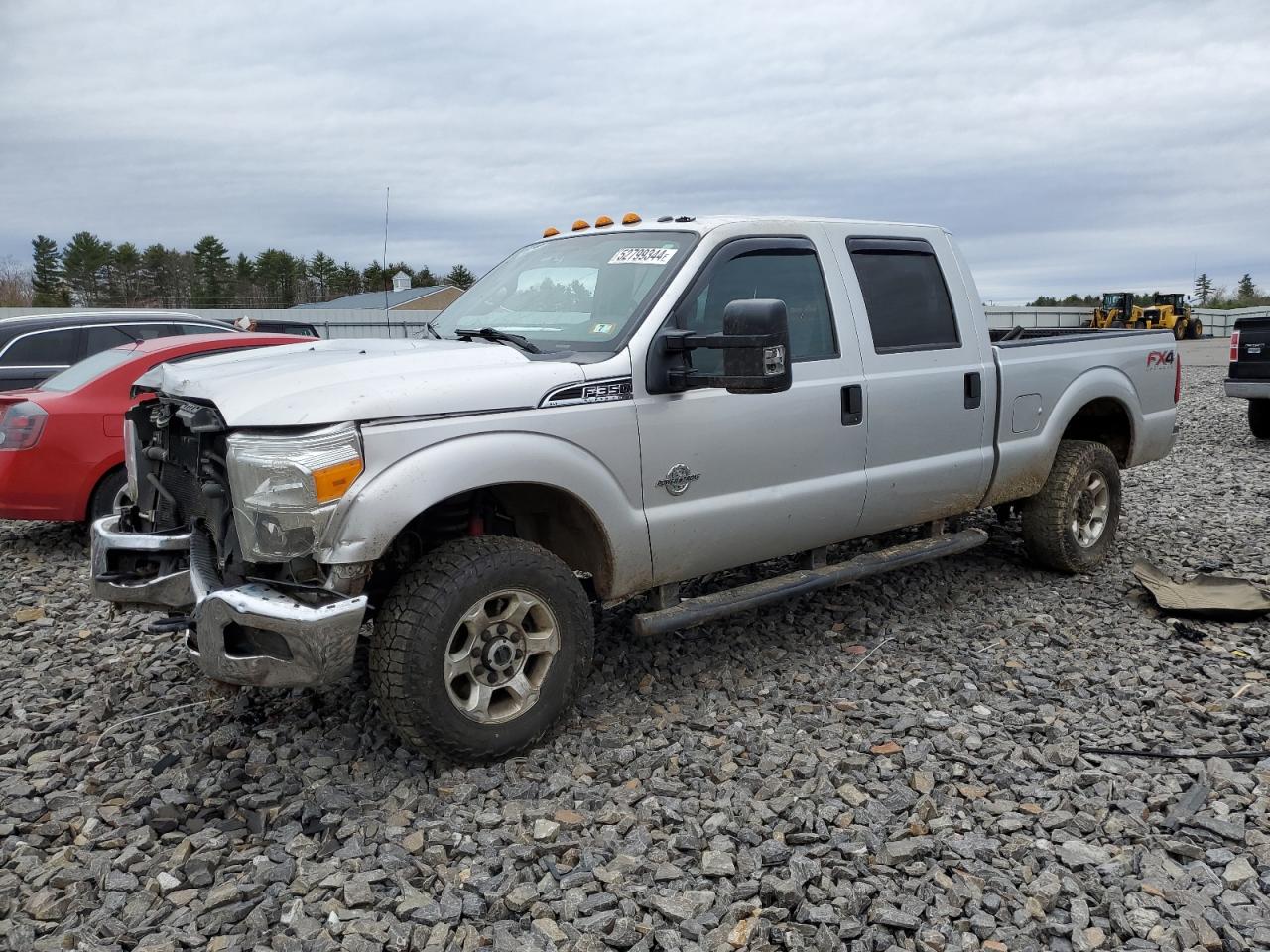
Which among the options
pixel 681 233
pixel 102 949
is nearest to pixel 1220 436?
pixel 681 233

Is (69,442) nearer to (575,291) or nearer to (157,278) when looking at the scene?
(575,291)

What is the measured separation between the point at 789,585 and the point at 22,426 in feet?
16.8

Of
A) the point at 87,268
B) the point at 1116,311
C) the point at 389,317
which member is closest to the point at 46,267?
the point at 87,268

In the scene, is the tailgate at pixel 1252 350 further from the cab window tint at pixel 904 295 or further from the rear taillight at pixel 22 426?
the rear taillight at pixel 22 426

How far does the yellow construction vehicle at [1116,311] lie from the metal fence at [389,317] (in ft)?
6.86

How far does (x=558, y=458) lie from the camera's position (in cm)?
366

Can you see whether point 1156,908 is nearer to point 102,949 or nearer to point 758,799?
point 758,799

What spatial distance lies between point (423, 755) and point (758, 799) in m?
1.20

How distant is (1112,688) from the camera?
172 inches

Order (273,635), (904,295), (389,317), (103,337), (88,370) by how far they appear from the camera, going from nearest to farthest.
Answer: (273,635), (904,295), (88,370), (103,337), (389,317)

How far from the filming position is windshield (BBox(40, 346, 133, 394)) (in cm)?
682

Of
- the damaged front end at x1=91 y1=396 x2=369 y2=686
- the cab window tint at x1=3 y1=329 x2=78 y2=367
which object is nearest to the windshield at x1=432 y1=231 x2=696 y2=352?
the damaged front end at x1=91 y1=396 x2=369 y2=686

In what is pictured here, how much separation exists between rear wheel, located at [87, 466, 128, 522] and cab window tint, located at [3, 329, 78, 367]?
3235mm

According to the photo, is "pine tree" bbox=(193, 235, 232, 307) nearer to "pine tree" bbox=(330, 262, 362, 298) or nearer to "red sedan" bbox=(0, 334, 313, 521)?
"pine tree" bbox=(330, 262, 362, 298)
